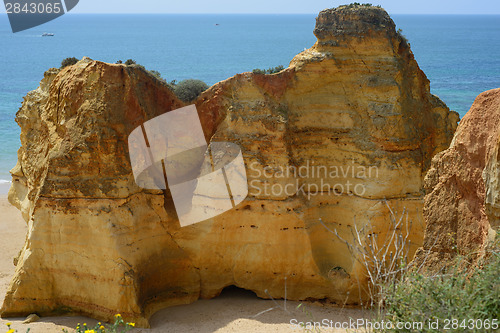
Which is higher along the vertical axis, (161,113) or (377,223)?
(161,113)

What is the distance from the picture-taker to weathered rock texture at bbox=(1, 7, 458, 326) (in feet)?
35.4

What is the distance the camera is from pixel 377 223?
36.7 feet

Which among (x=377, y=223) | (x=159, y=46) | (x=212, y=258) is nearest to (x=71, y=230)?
(x=212, y=258)

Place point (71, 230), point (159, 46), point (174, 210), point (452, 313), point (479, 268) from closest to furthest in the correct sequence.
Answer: point (452, 313) < point (479, 268) < point (71, 230) < point (174, 210) < point (159, 46)

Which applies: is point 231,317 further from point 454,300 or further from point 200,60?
point 200,60

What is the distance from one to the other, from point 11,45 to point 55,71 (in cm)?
8927

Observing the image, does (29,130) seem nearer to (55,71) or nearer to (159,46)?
(55,71)

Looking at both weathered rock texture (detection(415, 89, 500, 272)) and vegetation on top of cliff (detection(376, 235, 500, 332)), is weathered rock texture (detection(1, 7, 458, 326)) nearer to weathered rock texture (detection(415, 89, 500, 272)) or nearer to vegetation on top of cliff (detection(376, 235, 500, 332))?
weathered rock texture (detection(415, 89, 500, 272))
